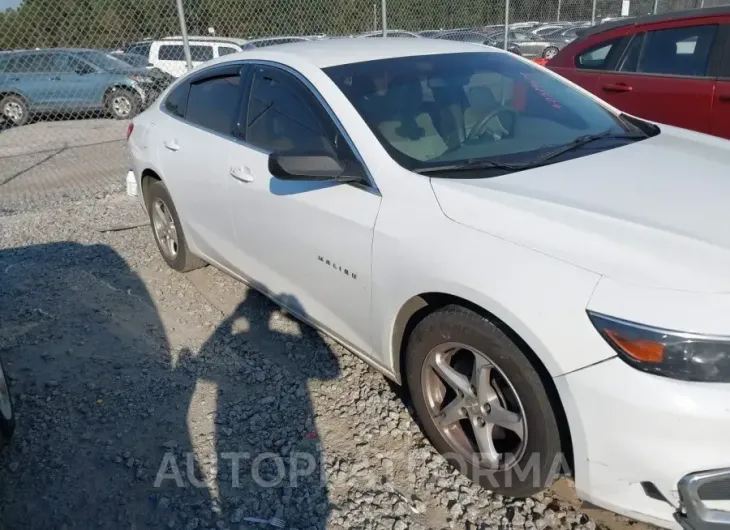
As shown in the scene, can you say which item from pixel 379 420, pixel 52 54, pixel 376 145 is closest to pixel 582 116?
pixel 376 145

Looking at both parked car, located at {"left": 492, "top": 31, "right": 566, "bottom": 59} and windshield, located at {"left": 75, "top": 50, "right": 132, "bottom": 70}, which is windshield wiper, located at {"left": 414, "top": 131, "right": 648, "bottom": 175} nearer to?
windshield, located at {"left": 75, "top": 50, "right": 132, "bottom": 70}

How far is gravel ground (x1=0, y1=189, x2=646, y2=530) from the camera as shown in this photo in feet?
8.18

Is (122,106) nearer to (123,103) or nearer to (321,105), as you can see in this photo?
(123,103)

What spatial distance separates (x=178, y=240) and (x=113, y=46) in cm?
994

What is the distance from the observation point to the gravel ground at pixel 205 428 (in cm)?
249

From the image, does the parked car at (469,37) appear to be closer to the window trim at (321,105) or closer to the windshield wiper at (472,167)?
the window trim at (321,105)

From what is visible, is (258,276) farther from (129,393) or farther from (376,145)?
(376,145)

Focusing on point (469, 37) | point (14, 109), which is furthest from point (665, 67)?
point (14, 109)

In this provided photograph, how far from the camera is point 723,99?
4898 millimetres

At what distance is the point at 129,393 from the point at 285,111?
1694mm

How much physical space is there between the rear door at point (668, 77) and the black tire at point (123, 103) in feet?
35.2

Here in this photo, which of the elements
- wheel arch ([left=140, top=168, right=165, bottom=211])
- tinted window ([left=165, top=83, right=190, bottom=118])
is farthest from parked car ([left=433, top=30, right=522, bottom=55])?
wheel arch ([left=140, top=168, right=165, bottom=211])

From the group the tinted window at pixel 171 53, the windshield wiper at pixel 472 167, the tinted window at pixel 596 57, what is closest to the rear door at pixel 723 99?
the tinted window at pixel 596 57

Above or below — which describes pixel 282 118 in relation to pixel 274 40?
above
